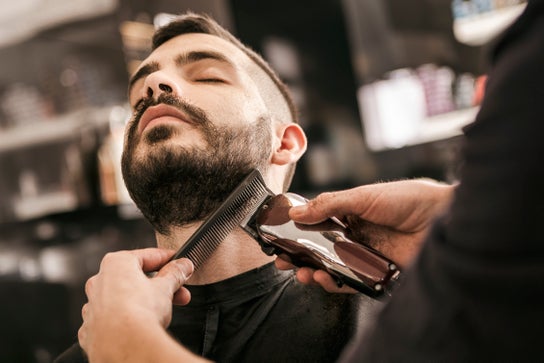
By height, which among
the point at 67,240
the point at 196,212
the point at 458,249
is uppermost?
the point at 458,249

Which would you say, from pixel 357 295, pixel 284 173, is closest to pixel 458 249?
pixel 357 295

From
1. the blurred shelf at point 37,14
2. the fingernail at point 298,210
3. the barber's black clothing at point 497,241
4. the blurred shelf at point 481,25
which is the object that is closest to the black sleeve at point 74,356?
the fingernail at point 298,210

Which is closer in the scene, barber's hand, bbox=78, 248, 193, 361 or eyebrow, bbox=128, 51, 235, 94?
barber's hand, bbox=78, 248, 193, 361

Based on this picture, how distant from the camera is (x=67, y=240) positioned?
2.88 m

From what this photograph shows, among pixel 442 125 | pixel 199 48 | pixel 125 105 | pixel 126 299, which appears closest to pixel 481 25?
pixel 442 125

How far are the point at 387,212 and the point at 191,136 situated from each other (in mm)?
532

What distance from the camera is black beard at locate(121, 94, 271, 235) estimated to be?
4.15ft

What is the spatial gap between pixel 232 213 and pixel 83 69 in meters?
2.22

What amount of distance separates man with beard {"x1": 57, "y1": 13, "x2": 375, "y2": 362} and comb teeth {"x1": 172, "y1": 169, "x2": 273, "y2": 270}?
77 millimetres

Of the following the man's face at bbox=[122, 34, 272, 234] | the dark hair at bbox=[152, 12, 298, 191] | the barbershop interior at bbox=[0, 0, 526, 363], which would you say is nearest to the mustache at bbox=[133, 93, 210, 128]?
the man's face at bbox=[122, 34, 272, 234]

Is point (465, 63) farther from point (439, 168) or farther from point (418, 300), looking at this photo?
point (418, 300)

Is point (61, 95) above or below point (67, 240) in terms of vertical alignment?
above

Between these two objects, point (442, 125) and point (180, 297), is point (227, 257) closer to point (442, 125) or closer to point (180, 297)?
point (180, 297)

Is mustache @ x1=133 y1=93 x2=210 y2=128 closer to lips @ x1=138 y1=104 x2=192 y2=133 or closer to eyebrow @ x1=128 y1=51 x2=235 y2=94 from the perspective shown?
lips @ x1=138 y1=104 x2=192 y2=133
